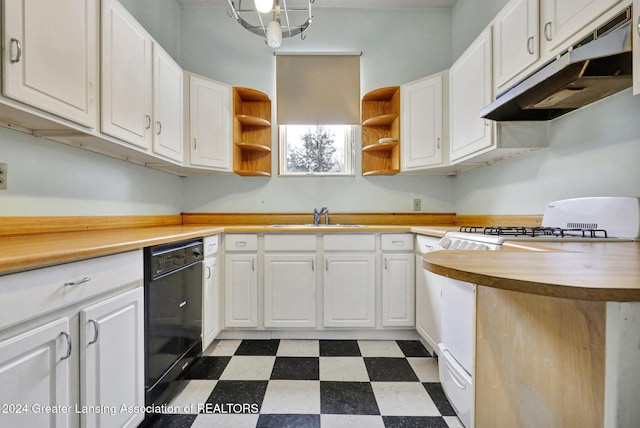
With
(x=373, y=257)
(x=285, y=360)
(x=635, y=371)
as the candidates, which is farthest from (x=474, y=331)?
(x=285, y=360)

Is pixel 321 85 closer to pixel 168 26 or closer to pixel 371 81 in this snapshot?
pixel 371 81

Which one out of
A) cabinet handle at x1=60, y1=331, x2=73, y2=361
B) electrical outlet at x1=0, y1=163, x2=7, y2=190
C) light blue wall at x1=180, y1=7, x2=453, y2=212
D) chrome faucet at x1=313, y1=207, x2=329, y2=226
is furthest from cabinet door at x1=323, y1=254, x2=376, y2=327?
electrical outlet at x1=0, y1=163, x2=7, y2=190

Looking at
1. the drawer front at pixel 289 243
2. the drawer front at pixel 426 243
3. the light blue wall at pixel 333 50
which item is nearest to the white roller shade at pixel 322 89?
the light blue wall at pixel 333 50

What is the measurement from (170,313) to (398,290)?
59.8 inches

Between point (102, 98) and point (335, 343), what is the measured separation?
6.74 ft

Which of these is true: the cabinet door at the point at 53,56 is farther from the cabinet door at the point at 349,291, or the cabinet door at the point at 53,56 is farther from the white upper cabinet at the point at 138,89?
the cabinet door at the point at 349,291

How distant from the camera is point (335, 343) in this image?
2049 millimetres

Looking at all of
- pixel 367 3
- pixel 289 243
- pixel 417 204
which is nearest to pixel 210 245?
pixel 289 243

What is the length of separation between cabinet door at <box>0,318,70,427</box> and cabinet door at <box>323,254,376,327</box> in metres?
1.49

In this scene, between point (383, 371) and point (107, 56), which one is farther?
point (383, 371)

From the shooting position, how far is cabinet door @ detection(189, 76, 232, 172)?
87.4 inches

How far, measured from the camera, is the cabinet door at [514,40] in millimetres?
1330

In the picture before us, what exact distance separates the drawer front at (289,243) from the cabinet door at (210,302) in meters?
0.40

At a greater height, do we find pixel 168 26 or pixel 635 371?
pixel 168 26
